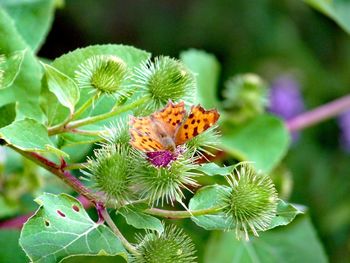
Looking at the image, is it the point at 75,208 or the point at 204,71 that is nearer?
the point at 75,208

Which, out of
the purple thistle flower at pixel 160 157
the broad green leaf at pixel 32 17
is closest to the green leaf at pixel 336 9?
the broad green leaf at pixel 32 17

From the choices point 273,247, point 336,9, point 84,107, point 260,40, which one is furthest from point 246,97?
point 260,40

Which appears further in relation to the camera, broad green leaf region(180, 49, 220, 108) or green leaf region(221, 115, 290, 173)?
broad green leaf region(180, 49, 220, 108)

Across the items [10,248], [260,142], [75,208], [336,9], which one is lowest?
[10,248]

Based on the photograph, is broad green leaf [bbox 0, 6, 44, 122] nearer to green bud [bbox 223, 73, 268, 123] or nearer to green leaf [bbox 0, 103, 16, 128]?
green leaf [bbox 0, 103, 16, 128]

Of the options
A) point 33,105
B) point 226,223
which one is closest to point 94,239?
point 226,223

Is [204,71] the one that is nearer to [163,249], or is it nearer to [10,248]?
[10,248]

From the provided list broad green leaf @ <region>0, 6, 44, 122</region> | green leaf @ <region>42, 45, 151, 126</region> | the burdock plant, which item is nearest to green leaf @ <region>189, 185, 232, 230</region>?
the burdock plant
